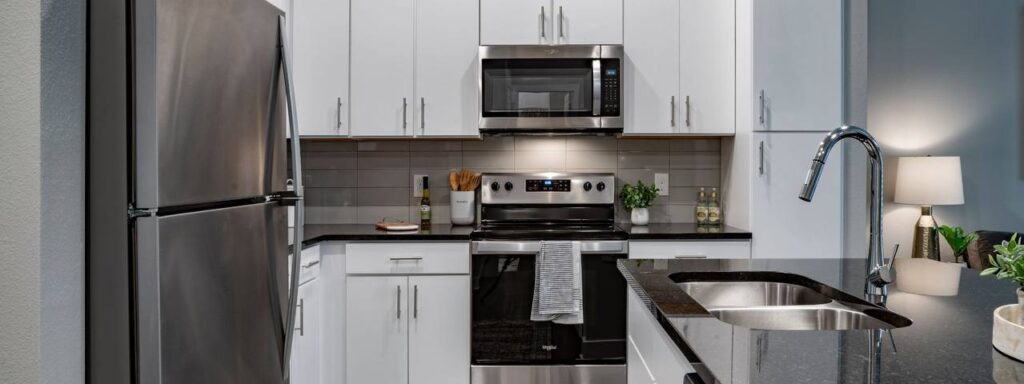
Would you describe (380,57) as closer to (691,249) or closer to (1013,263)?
(691,249)

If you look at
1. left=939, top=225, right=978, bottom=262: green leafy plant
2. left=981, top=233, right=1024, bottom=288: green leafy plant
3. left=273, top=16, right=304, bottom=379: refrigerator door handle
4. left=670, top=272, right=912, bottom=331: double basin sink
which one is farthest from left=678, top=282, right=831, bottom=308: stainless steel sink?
left=939, top=225, right=978, bottom=262: green leafy plant

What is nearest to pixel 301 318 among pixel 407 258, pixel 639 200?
pixel 407 258

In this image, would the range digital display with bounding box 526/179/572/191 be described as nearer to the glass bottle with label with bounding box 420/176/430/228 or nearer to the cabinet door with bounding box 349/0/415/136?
the glass bottle with label with bounding box 420/176/430/228

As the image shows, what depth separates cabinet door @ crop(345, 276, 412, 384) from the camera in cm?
261

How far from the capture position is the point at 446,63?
2.82 m

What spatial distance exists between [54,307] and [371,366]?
5.69 ft

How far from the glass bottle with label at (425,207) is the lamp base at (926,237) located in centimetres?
269

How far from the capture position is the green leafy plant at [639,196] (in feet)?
9.77

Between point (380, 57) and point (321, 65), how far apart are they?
0.28 metres

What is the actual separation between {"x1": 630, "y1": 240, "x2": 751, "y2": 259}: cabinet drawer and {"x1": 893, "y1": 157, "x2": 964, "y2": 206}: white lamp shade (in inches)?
51.9

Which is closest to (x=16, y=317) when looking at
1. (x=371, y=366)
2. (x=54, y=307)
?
(x=54, y=307)

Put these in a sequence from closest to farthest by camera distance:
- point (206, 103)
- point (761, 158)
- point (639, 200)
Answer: point (206, 103)
point (761, 158)
point (639, 200)

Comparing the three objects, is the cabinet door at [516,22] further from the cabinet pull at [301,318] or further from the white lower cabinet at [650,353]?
the white lower cabinet at [650,353]

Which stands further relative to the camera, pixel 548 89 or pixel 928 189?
pixel 928 189
